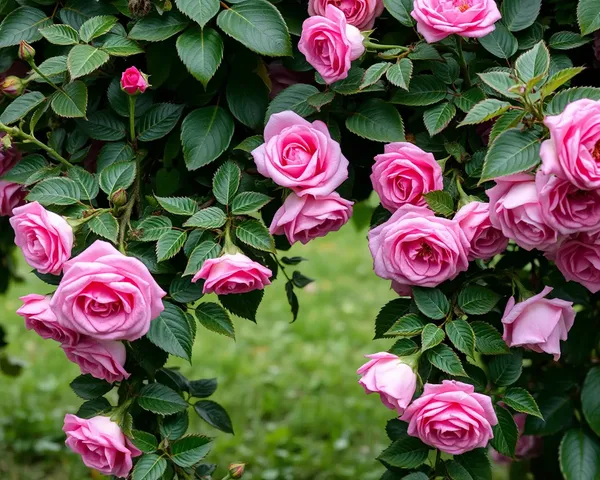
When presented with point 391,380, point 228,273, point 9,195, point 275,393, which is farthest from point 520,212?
point 275,393

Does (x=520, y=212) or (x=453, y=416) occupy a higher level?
(x=520, y=212)

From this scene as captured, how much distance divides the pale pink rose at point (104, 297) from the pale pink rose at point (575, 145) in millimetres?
575

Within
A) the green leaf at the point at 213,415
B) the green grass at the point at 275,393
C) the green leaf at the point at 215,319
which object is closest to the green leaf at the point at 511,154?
the green leaf at the point at 215,319

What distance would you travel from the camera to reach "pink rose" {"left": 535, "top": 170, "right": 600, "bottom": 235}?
1.09 meters

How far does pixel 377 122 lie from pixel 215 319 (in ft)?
1.37

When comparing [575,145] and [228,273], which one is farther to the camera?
[228,273]

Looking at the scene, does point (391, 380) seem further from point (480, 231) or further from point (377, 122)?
point (377, 122)

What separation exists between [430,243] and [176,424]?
519 mm

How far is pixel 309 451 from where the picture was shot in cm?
307

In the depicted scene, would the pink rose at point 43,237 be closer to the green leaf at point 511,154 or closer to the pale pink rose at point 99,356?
the pale pink rose at point 99,356

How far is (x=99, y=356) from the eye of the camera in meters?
1.22

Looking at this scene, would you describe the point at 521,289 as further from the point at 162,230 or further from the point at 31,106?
the point at 31,106

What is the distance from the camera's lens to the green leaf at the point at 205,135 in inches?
53.7

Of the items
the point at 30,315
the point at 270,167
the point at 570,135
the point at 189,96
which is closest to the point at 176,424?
the point at 30,315
